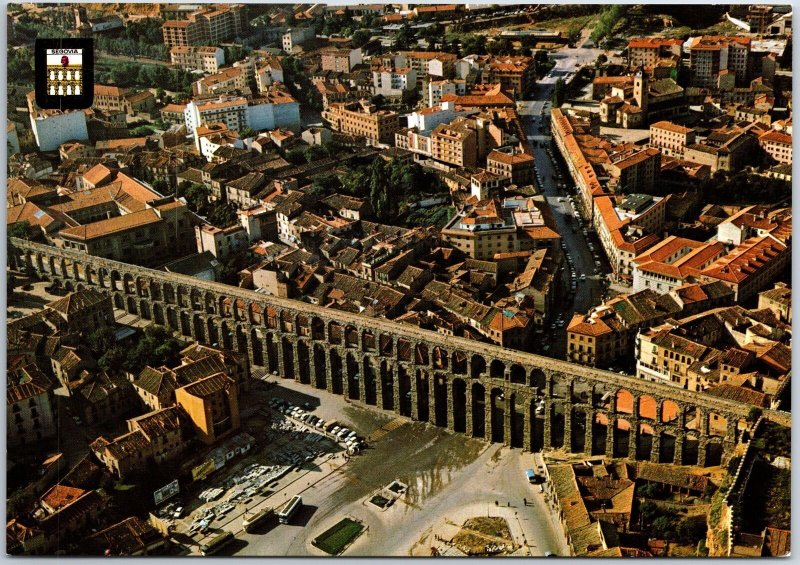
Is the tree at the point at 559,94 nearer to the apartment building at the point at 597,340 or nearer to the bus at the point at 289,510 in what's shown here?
the apartment building at the point at 597,340

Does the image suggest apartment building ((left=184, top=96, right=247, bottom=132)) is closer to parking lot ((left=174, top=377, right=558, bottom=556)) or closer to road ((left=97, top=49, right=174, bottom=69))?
road ((left=97, top=49, right=174, bottom=69))

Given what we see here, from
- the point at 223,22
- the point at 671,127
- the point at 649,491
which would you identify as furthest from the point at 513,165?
the point at 223,22

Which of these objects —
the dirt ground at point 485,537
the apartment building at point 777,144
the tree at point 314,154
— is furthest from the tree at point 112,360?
the apartment building at point 777,144

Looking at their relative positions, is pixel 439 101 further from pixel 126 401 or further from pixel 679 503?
pixel 679 503

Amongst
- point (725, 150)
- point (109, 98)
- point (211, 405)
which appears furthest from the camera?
point (109, 98)

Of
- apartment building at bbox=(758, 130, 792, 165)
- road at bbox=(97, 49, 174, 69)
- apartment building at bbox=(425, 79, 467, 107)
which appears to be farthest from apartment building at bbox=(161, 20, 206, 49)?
apartment building at bbox=(758, 130, 792, 165)

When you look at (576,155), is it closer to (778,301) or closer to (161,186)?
(778,301)
